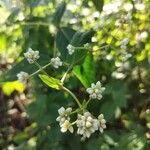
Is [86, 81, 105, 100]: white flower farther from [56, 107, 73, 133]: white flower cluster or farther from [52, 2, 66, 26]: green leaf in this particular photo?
[52, 2, 66, 26]: green leaf

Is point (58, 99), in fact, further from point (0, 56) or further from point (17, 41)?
point (0, 56)

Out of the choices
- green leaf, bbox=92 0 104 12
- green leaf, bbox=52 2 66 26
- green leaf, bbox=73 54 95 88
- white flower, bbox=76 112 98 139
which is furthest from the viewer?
green leaf, bbox=52 2 66 26

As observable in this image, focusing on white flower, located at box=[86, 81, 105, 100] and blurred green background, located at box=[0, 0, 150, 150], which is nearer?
white flower, located at box=[86, 81, 105, 100]

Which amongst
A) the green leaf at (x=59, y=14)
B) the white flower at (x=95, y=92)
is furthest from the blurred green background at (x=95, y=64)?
the white flower at (x=95, y=92)

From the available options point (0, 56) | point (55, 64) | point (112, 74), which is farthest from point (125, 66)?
point (0, 56)

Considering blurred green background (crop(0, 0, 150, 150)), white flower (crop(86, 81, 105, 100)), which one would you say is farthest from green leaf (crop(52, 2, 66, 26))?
white flower (crop(86, 81, 105, 100))

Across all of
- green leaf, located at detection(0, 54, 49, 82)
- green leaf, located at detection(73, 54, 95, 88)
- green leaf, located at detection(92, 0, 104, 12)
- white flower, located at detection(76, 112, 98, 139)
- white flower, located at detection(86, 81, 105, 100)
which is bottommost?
white flower, located at detection(76, 112, 98, 139)

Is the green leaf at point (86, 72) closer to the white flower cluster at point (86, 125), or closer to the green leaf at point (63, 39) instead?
the green leaf at point (63, 39)

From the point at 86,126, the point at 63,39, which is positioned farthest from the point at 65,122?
the point at 63,39
